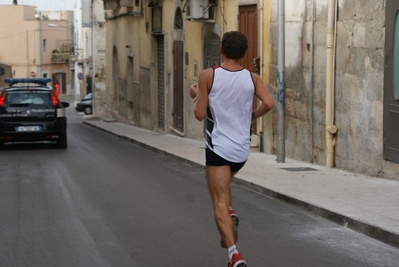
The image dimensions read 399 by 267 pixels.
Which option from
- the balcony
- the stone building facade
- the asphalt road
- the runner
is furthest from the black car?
the balcony

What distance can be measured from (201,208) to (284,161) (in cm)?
478

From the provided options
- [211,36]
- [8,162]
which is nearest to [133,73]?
[211,36]

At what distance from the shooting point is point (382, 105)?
1156cm

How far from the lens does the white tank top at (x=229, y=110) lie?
6316 millimetres

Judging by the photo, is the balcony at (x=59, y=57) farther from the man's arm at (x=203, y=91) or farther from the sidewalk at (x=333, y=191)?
the man's arm at (x=203, y=91)

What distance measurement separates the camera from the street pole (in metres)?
14.2

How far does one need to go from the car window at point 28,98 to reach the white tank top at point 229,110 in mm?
13617

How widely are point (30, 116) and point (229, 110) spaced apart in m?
13.6

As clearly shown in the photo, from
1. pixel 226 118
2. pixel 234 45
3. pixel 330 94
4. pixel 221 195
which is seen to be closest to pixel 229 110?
pixel 226 118

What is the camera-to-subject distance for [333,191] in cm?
1061

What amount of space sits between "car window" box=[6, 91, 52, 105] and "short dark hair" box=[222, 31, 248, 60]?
13568 millimetres

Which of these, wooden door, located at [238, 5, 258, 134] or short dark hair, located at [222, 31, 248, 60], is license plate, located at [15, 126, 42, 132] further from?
short dark hair, located at [222, 31, 248, 60]

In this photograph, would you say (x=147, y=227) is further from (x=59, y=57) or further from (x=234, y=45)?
(x=59, y=57)

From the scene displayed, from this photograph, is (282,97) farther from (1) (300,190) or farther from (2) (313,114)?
(1) (300,190)
